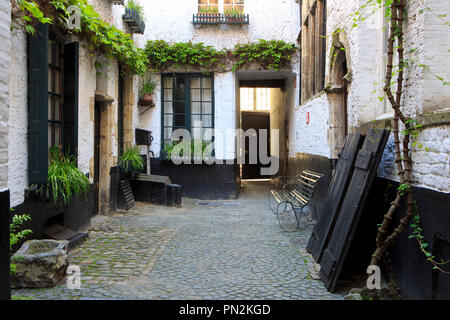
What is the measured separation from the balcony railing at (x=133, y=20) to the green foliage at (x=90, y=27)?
87cm

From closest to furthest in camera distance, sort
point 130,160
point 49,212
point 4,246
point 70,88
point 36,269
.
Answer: point 4,246
point 36,269
point 49,212
point 70,88
point 130,160

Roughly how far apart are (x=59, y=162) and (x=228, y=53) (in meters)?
6.40

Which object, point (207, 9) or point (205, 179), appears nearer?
point (205, 179)

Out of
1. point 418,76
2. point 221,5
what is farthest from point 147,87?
point 418,76

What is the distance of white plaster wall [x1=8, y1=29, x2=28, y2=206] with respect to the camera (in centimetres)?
434

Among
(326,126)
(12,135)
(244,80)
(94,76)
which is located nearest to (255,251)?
(326,126)

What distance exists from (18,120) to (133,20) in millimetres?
4988

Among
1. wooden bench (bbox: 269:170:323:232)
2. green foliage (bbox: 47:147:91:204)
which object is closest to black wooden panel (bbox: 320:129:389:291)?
wooden bench (bbox: 269:170:323:232)

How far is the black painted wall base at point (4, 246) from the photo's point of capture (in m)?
2.63

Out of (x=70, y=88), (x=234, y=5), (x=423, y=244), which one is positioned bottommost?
(x=423, y=244)

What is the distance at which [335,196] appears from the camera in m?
4.67

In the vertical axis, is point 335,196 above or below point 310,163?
below

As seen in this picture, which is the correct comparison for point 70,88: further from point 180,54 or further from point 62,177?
point 180,54

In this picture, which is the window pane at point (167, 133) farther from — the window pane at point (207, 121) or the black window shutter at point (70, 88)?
the black window shutter at point (70, 88)
